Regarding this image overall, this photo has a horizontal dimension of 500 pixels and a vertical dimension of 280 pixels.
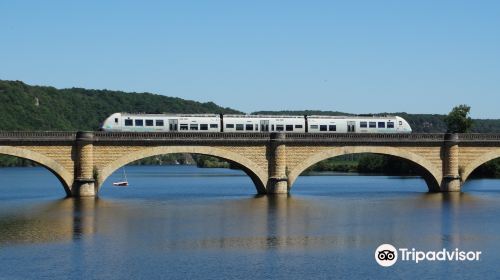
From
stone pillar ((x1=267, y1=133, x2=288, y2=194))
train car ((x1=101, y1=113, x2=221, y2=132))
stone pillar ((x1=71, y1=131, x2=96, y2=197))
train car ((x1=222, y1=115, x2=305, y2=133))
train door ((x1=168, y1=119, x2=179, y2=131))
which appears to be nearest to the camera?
stone pillar ((x1=71, y1=131, x2=96, y2=197))

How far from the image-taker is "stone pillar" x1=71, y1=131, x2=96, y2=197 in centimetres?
6581

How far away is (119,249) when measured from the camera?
40844mm

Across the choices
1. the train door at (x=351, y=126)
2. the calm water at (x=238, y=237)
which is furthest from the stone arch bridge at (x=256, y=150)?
the train door at (x=351, y=126)

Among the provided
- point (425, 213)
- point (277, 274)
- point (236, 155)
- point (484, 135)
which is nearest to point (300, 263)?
point (277, 274)

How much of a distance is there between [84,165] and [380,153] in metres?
26.7

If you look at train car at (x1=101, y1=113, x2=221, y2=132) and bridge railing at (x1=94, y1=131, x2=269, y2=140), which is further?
train car at (x1=101, y1=113, x2=221, y2=132)

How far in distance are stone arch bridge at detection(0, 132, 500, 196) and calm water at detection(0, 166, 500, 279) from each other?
271cm

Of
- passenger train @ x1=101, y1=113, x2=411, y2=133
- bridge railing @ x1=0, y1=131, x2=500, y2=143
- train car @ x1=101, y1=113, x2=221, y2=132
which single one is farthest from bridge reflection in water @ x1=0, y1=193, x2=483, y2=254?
passenger train @ x1=101, y1=113, x2=411, y2=133

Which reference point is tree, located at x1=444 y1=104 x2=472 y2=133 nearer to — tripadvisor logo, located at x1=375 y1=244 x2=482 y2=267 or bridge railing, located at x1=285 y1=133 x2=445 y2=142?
bridge railing, located at x1=285 y1=133 x2=445 y2=142

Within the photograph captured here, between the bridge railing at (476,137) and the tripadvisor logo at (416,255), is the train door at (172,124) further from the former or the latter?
the tripadvisor logo at (416,255)

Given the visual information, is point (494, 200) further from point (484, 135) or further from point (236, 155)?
point (236, 155)

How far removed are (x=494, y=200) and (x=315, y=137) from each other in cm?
1657

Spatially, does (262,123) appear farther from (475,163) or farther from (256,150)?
(475,163)

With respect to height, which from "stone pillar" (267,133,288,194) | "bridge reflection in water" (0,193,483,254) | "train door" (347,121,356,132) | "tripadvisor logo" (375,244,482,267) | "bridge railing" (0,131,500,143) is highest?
"train door" (347,121,356,132)
